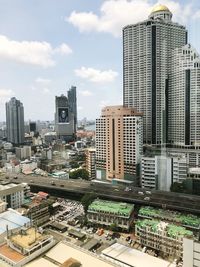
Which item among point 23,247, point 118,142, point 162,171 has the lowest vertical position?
point 23,247

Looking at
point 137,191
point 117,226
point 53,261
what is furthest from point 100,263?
point 137,191

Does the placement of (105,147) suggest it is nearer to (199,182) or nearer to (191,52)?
(199,182)

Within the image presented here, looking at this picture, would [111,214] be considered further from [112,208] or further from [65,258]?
[65,258]

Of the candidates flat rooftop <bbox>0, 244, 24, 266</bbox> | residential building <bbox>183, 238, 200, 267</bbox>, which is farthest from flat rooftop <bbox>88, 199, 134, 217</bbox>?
residential building <bbox>183, 238, 200, 267</bbox>

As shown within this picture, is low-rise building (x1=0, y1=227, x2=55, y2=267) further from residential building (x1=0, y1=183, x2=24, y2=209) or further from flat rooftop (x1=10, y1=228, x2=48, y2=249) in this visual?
residential building (x1=0, y1=183, x2=24, y2=209)

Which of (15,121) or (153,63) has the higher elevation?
(153,63)

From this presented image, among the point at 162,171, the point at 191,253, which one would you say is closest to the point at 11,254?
the point at 191,253
